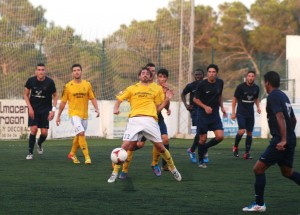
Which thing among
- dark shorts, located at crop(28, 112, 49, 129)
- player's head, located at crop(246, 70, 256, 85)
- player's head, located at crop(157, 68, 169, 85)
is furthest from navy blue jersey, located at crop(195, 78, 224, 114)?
dark shorts, located at crop(28, 112, 49, 129)

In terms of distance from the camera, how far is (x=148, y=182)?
13.4m

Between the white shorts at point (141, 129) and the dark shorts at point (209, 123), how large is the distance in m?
3.62

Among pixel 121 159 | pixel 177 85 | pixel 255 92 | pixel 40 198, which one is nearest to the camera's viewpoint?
pixel 40 198

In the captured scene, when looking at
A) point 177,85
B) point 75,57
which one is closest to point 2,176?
point 75,57

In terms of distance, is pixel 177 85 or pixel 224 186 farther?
pixel 177 85

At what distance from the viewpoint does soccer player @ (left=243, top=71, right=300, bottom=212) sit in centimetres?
993

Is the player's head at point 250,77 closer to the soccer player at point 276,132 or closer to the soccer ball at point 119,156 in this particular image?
the soccer ball at point 119,156

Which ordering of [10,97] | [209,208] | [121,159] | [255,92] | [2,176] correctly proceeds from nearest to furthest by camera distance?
[209,208]
[121,159]
[2,176]
[255,92]
[10,97]

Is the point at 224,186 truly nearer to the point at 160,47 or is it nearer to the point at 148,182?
the point at 148,182

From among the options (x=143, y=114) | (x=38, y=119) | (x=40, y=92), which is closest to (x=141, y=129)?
(x=143, y=114)

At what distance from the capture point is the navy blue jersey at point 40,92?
59.6 feet

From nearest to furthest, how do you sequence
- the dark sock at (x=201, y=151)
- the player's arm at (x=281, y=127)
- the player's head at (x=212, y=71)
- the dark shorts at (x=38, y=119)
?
1. the player's arm at (x=281, y=127)
2. the player's head at (x=212, y=71)
3. the dark sock at (x=201, y=151)
4. the dark shorts at (x=38, y=119)

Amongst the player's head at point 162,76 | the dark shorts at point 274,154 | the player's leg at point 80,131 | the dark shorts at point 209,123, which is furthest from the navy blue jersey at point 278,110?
the player's leg at point 80,131

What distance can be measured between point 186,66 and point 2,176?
18.6 m
